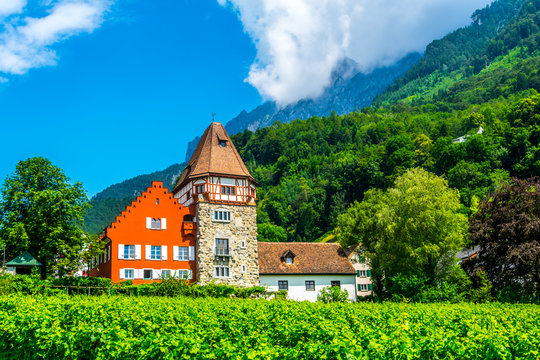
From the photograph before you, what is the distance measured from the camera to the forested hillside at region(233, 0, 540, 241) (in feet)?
343

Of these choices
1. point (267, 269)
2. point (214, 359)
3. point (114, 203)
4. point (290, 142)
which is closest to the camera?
point (214, 359)

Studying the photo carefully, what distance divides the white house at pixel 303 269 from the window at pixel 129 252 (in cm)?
1411

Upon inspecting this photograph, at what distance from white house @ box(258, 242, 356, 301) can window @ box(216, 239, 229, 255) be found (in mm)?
4684

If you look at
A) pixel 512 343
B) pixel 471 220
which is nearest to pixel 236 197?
pixel 471 220

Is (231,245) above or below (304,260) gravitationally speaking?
above

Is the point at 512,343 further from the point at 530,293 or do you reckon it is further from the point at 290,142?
the point at 290,142

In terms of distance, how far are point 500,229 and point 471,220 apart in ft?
18.8

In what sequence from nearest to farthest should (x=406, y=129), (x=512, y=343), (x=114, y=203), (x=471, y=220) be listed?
(x=512, y=343) → (x=471, y=220) → (x=406, y=129) → (x=114, y=203)

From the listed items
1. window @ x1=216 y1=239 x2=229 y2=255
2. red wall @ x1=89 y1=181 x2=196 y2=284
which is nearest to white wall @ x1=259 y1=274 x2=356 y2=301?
window @ x1=216 y1=239 x2=229 y2=255

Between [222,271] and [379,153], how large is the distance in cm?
7901

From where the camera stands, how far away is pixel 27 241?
50.2 m

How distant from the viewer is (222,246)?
189ft

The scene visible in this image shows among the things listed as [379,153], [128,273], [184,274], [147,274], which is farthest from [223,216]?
[379,153]

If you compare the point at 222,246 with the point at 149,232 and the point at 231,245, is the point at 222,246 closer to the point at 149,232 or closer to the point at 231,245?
the point at 231,245
